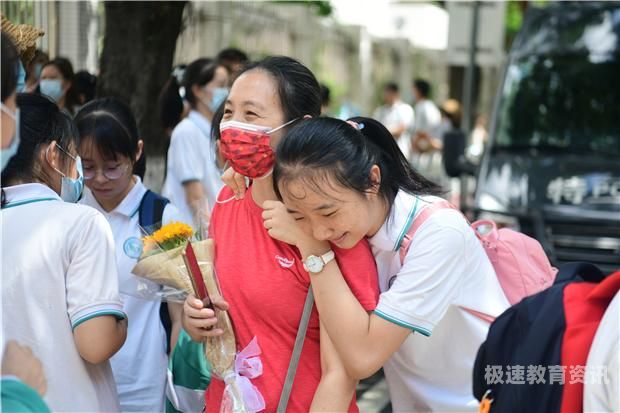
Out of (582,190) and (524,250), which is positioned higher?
(524,250)

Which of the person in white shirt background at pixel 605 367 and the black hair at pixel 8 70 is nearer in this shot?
the person in white shirt background at pixel 605 367

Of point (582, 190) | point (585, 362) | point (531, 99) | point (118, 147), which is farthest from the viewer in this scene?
point (531, 99)

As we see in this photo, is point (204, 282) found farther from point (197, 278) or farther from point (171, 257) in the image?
point (171, 257)

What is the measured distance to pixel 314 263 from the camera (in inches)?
102

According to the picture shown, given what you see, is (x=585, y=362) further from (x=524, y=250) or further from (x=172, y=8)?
(x=172, y=8)

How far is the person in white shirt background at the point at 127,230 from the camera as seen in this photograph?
346 cm

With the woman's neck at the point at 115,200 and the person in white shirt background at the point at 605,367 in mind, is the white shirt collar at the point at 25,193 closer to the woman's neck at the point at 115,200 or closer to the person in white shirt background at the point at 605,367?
the woman's neck at the point at 115,200

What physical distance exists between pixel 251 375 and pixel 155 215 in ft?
3.44

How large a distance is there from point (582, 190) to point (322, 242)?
484cm

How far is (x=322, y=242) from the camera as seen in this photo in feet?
8.62

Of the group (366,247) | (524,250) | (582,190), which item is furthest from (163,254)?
(582,190)

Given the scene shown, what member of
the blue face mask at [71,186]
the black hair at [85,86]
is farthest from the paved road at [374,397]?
the blue face mask at [71,186]

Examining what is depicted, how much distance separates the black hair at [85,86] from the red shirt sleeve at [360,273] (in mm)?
3420

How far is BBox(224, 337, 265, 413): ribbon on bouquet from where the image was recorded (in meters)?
2.72
